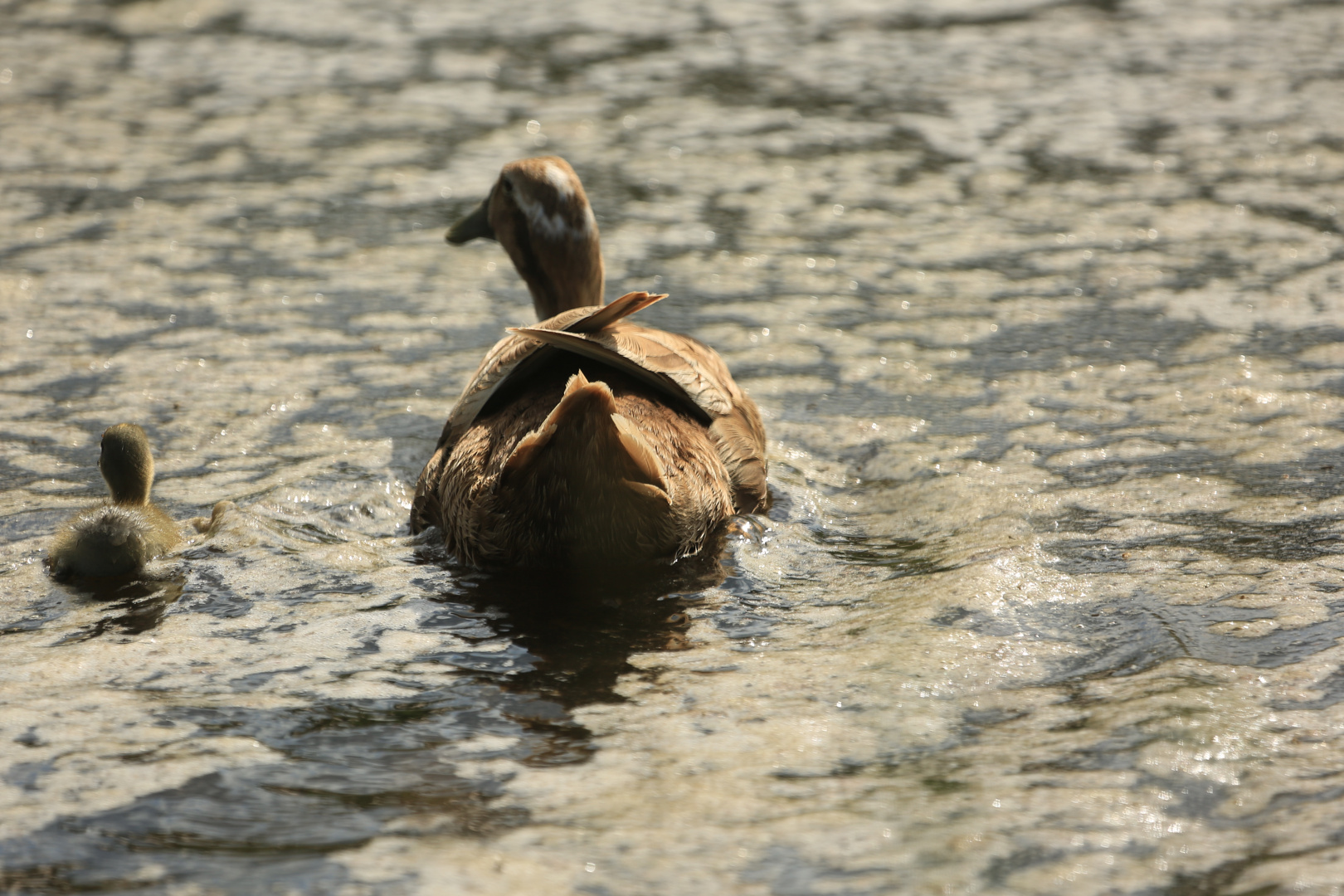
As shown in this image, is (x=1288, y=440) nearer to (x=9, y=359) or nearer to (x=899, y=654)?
(x=899, y=654)

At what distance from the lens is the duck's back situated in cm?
446

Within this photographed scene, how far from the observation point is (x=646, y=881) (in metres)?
2.76

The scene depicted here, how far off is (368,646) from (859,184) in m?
5.44

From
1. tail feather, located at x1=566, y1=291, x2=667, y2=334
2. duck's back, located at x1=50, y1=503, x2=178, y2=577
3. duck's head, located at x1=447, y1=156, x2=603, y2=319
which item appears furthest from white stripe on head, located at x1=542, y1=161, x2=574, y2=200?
duck's back, located at x1=50, y1=503, x2=178, y2=577

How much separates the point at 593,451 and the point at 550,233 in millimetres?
2304

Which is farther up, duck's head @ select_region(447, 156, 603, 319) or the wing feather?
duck's head @ select_region(447, 156, 603, 319)

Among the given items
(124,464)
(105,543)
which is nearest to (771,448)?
(124,464)

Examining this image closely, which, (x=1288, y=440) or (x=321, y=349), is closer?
(x=1288, y=440)

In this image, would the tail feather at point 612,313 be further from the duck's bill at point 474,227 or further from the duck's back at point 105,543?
the duck's bill at point 474,227

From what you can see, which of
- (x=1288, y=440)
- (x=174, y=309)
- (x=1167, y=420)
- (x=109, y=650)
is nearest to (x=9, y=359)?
(x=174, y=309)

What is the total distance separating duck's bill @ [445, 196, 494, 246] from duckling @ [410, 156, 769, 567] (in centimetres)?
149

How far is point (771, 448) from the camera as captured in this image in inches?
231

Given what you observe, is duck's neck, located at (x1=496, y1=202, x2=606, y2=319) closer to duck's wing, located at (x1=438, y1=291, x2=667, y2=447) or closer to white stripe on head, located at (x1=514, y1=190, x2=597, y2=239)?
white stripe on head, located at (x1=514, y1=190, x2=597, y2=239)

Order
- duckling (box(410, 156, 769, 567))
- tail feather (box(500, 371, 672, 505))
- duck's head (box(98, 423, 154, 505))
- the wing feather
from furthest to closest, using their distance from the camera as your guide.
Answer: duck's head (box(98, 423, 154, 505))
the wing feather
duckling (box(410, 156, 769, 567))
tail feather (box(500, 371, 672, 505))
